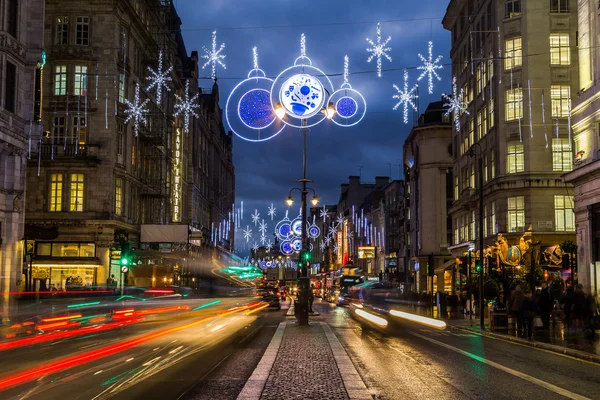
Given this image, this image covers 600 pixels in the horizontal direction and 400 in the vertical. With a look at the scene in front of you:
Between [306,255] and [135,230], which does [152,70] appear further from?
[306,255]

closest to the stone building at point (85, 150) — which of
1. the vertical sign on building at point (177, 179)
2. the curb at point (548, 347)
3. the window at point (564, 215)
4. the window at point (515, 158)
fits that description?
the vertical sign on building at point (177, 179)

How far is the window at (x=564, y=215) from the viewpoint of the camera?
46.7 metres

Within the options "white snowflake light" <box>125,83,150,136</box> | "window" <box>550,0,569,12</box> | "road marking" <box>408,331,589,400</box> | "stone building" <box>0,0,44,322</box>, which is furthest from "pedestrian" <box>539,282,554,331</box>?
"white snowflake light" <box>125,83,150,136</box>

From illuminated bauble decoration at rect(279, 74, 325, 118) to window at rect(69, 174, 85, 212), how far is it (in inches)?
1206

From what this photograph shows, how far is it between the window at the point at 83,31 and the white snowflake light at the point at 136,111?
4879 millimetres

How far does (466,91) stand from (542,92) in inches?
567

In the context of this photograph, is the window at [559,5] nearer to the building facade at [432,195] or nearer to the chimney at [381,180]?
the building facade at [432,195]

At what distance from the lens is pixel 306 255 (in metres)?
35.3

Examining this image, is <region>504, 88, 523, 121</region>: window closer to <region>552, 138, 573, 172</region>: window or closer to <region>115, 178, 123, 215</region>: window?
<region>552, 138, 573, 172</region>: window

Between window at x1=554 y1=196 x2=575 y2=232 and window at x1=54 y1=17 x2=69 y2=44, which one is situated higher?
window at x1=54 y1=17 x2=69 y2=44

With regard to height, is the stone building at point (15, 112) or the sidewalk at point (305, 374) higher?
the stone building at point (15, 112)

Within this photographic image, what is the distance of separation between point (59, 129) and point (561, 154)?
110 feet

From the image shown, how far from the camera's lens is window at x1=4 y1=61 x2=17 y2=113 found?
120 ft

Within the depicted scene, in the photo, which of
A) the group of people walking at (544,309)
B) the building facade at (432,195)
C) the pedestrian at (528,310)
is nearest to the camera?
the group of people walking at (544,309)
